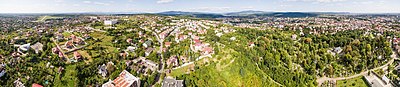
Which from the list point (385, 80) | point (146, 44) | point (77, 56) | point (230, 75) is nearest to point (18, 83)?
point (77, 56)

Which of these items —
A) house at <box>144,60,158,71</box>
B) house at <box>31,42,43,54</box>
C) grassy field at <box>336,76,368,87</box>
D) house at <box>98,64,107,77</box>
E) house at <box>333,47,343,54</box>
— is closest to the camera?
house at <box>98,64,107,77</box>

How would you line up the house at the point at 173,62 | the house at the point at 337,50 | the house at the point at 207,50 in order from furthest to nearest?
1. the house at the point at 337,50
2. the house at the point at 207,50
3. the house at the point at 173,62

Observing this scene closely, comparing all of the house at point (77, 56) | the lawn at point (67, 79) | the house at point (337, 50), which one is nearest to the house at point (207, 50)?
the house at point (77, 56)

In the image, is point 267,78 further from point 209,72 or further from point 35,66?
point 35,66

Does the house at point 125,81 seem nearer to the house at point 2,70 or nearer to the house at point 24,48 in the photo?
the house at point 2,70

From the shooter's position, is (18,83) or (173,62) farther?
(173,62)

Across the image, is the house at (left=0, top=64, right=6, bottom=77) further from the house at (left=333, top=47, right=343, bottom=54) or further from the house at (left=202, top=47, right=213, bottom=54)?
the house at (left=333, top=47, right=343, bottom=54)

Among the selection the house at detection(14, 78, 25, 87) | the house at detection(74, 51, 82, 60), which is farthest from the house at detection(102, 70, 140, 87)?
the house at detection(74, 51, 82, 60)

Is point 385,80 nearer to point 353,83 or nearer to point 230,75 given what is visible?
point 353,83

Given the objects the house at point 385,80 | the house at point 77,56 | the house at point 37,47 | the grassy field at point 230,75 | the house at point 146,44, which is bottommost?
the house at point 385,80
